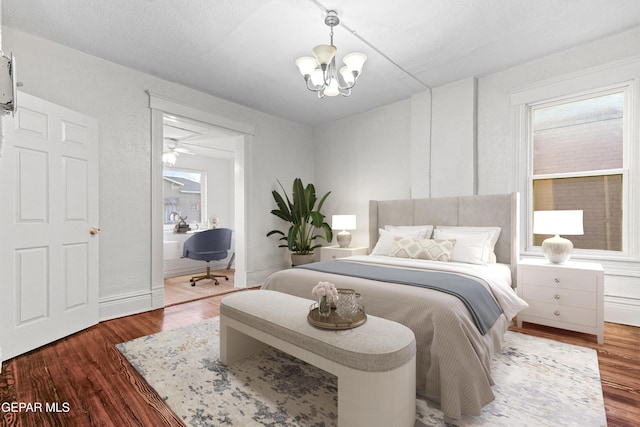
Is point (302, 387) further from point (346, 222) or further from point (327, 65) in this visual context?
point (346, 222)

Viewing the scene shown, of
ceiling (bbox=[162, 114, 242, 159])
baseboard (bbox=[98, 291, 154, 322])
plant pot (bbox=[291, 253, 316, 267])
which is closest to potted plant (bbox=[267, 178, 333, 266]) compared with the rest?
plant pot (bbox=[291, 253, 316, 267])

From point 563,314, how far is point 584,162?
1.60 metres

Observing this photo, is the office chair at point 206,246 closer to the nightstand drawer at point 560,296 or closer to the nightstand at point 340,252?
the nightstand at point 340,252

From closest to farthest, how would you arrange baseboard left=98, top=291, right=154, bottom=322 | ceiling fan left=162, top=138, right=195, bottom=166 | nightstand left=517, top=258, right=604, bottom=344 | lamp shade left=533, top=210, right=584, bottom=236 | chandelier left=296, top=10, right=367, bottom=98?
chandelier left=296, top=10, right=367, bottom=98 < nightstand left=517, top=258, right=604, bottom=344 < lamp shade left=533, top=210, right=584, bottom=236 < baseboard left=98, top=291, right=154, bottom=322 < ceiling fan left=162, top=138, right=195, bottom=166

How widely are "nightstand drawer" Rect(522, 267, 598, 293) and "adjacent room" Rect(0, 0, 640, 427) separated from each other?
0.6 inches

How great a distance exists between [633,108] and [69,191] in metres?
5.22

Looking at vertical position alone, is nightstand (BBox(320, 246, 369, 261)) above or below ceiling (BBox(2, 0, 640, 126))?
below

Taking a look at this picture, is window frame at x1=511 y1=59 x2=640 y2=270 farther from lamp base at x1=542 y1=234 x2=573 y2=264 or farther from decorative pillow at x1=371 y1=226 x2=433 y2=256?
decorative pillow at x1=371 y1=226 x2=433 y2=256

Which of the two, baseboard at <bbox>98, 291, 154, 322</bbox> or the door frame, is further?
the door frame

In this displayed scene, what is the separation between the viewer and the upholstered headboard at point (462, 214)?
3379 millimetres

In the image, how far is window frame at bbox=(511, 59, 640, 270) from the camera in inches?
118

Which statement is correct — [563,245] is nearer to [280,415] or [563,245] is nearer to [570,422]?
[570,422]

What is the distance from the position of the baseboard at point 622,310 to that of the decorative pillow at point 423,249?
1.53m

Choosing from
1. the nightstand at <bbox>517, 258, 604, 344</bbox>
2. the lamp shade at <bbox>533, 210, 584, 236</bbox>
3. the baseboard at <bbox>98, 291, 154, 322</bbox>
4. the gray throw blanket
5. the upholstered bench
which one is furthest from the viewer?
the baseboard at <bbox>98, 291, 154, 322</bbox>
